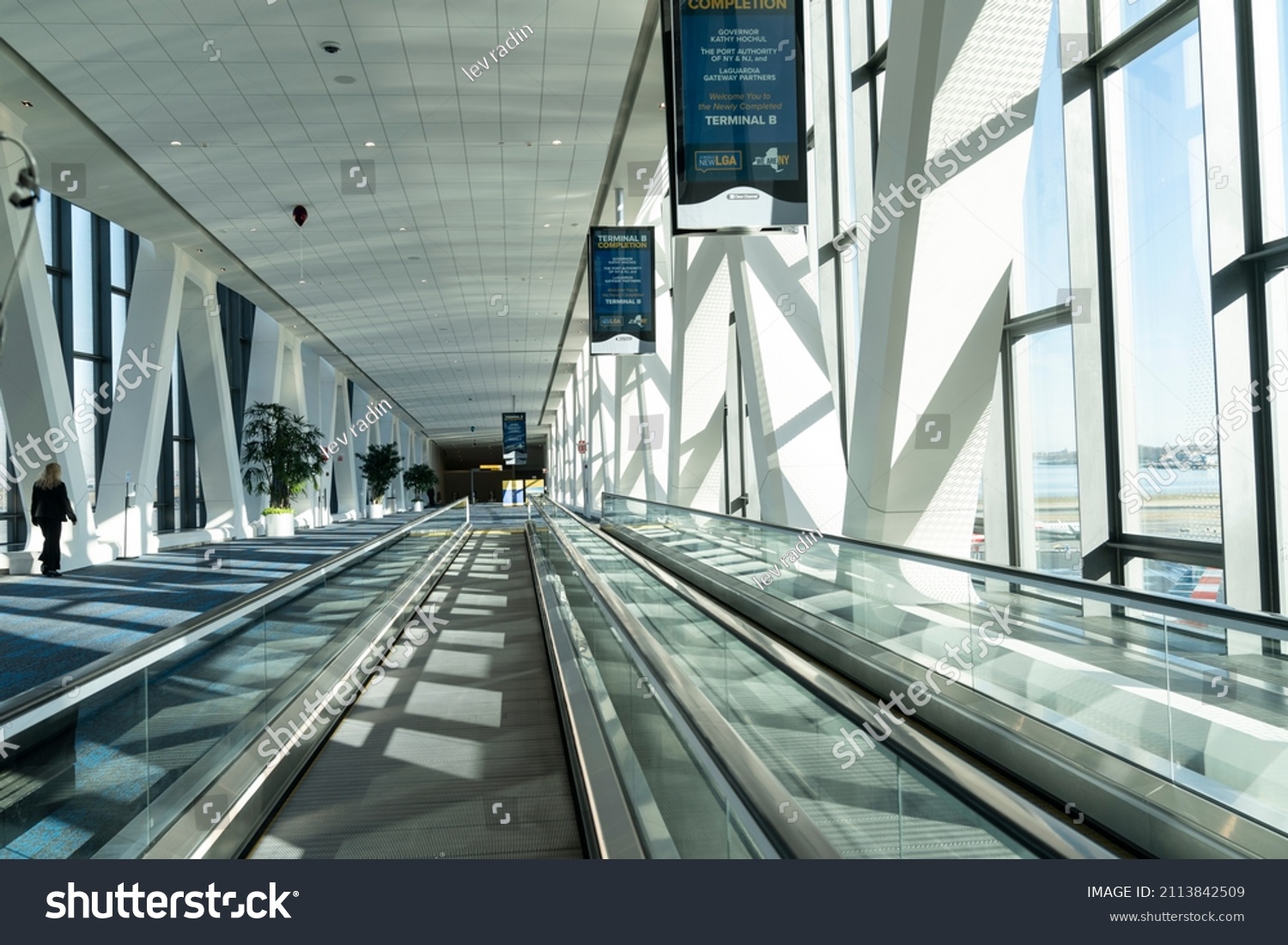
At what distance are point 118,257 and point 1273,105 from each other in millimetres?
24688

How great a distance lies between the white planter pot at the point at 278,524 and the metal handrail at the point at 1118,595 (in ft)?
78.9

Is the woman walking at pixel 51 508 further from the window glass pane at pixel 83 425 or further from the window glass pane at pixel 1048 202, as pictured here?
the window glass pane at pixel 1048 202

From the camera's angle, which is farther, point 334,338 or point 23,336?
point 334,338

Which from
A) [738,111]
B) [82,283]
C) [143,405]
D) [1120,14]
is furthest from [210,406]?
[1120,14]

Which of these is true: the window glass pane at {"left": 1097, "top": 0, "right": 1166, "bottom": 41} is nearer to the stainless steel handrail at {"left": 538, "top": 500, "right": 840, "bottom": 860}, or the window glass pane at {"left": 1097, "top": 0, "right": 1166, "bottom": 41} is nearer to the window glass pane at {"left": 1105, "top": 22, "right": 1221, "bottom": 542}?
the window glass pane at {"left": 1105, "top": 22, "right": 1221, "bottom": 542}

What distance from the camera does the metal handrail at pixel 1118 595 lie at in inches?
134

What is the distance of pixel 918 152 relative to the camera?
8117mm

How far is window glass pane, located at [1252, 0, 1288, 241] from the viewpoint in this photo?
6.21 meters

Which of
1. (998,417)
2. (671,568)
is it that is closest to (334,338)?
(671,568)

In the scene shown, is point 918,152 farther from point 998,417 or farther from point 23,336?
point 23,336

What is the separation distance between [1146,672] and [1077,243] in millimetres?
5407

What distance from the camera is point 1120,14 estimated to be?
790 centimetres

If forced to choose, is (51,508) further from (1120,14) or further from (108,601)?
(1120,14)

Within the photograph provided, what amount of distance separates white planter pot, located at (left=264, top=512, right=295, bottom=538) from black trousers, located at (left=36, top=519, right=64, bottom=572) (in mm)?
12245
